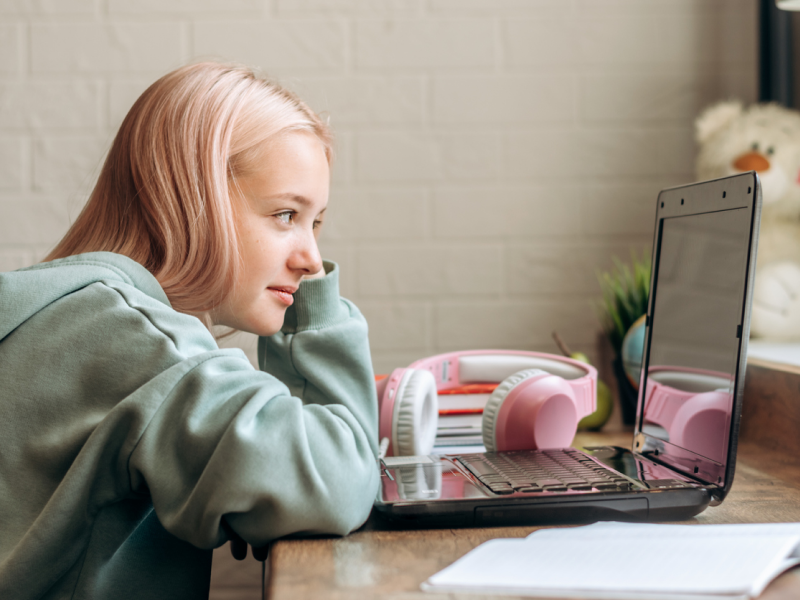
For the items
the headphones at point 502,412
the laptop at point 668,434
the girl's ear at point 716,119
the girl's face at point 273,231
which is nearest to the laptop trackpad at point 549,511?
the laptop at point 668,434

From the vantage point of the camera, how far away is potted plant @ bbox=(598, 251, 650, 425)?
127 cm

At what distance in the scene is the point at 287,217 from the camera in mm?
852

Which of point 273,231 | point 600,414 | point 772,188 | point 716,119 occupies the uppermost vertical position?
point 716,119

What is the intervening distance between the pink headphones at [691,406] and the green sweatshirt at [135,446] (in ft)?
1.08

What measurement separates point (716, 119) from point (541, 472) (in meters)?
0.97

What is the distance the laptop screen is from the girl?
1.09 ft

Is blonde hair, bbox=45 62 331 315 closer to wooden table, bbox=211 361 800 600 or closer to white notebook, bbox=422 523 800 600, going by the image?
wooden table, bbox=211 361 800 600

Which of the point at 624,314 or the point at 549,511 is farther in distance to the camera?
the point at 624,314

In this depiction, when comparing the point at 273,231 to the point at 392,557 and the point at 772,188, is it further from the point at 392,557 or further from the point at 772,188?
the point at 772,188

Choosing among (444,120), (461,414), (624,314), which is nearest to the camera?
(461,414)

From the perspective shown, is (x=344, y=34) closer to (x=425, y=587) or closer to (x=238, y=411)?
(x=238, y=411)

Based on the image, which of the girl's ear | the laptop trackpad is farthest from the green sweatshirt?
the girl's ear

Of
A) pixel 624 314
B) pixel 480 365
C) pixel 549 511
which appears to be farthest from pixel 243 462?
pixel 624 314

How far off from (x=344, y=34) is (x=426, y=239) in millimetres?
448
